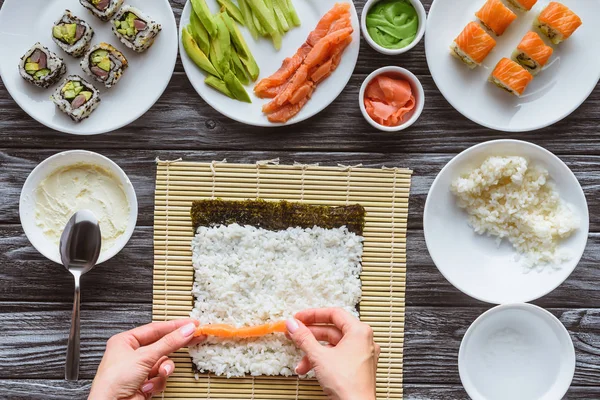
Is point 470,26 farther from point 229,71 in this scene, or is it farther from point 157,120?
point 157,120

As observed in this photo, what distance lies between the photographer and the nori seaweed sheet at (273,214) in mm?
2164

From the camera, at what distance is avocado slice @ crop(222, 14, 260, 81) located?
83.2 inches

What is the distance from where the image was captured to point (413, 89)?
212cm

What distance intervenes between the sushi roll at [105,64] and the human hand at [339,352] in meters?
1.06

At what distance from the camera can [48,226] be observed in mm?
2105

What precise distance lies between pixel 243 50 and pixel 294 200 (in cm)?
57

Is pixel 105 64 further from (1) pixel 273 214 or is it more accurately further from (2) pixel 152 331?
(2) pixel 152 331

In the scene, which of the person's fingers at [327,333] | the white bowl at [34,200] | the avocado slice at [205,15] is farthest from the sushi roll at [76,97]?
the person's fingers at [327,333]

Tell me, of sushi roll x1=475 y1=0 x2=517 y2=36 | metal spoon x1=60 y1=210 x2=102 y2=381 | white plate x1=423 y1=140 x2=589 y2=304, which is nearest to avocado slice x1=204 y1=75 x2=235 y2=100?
metal spoon x1=60 y1=210 x2=102 y2=381

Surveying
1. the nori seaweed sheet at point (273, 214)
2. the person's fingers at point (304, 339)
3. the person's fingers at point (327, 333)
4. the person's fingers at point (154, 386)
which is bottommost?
the person's fingers at point (154, 386)

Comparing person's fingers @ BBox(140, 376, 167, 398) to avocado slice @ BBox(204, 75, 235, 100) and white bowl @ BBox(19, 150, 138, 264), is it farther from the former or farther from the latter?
avocado slice @ BBox(204, 75, 235, 100)

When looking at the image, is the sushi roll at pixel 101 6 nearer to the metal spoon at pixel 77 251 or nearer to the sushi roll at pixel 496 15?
the metal spoon at pixel 77 251

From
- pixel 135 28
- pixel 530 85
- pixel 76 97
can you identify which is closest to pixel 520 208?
pixel 530 85

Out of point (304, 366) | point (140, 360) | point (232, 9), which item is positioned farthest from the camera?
point (232, 9)
